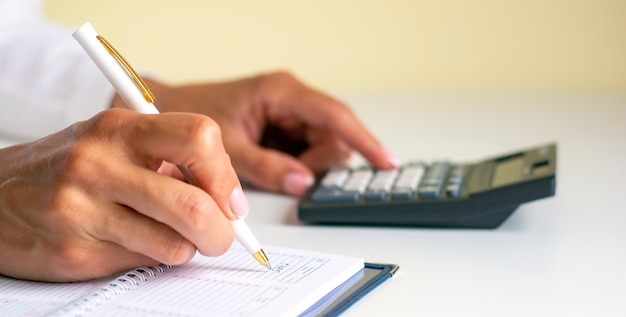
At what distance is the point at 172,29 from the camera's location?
188 centimetres

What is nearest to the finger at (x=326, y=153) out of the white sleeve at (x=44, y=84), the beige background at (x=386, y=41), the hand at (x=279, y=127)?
the hand at (x=279, y=127)

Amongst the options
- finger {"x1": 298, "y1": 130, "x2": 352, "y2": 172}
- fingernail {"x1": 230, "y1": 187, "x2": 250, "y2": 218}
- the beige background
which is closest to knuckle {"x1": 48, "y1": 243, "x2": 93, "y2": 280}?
fingernail {"x1": 230, "y1": 187, "x2": 250, "y2": 218}

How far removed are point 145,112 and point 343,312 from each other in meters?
0.19

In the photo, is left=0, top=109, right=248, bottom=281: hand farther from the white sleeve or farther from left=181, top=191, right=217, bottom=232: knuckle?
the white sleeve

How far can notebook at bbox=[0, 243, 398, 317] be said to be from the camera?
517mm

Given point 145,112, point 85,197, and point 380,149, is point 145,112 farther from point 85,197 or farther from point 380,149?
point 380,149

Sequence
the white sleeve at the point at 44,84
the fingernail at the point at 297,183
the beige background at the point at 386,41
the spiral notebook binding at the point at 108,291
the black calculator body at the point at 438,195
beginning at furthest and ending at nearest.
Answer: the beige background at the point at 386,41, the white sleeve at the point at 44,84, the fingernail at the point at 297,183, the black calculator body at the point at 438,195, the spiral notebook binding at the point at 108,291

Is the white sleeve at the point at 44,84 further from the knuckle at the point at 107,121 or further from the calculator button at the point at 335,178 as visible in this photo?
the knuckle at the point at 107,121

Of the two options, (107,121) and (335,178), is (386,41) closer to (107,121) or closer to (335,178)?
(335,178)

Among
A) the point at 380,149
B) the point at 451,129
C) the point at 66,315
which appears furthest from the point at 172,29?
the point at 66,315

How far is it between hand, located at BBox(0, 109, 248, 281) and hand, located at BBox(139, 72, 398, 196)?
1.09 ft

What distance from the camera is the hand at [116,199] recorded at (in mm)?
532

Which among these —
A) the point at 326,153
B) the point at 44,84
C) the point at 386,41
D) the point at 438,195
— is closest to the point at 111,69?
the point at 438,195

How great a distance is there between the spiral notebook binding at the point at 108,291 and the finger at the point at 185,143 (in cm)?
8
